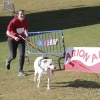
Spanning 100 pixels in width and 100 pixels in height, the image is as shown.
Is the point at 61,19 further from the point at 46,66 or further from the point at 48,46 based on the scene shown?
the point at 46,66

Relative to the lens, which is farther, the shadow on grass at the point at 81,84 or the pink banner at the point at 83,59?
the pink banner at the point at 83,59

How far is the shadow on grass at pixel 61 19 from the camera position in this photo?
23.8 metres

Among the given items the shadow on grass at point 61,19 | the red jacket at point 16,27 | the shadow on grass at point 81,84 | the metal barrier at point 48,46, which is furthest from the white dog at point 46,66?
the shadow on grass at point 61,19

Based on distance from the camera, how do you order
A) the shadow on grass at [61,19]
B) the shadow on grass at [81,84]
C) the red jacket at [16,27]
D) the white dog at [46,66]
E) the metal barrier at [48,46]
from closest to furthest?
the white dog at [46,66] → the shadow on grass at [81,84] → the red jacket at [16,27] → the metal barrier at [48,46] → the shadow on grass at [61,19]

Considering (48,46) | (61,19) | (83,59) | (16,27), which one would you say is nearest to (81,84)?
(83,59)

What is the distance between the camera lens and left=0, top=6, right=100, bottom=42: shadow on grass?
23.8m

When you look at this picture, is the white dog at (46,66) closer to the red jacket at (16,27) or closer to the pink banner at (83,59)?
the red jacket at (16,27)

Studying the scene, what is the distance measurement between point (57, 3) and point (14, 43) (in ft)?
93.2

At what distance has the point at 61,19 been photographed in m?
27.2

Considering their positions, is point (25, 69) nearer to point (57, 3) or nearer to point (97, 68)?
point (97, 68)

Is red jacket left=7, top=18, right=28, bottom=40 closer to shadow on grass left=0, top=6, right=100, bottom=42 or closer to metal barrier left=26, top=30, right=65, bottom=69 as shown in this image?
metal barrier left=26, top=30, right=65, bottom=69

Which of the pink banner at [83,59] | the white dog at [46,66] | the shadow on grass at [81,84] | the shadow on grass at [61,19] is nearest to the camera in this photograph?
the white dog at [46,66]

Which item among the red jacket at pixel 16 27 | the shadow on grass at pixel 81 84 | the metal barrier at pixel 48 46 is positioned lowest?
the shadow on grass at pixel 81 84

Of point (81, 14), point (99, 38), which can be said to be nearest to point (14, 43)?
point (99, 38)
